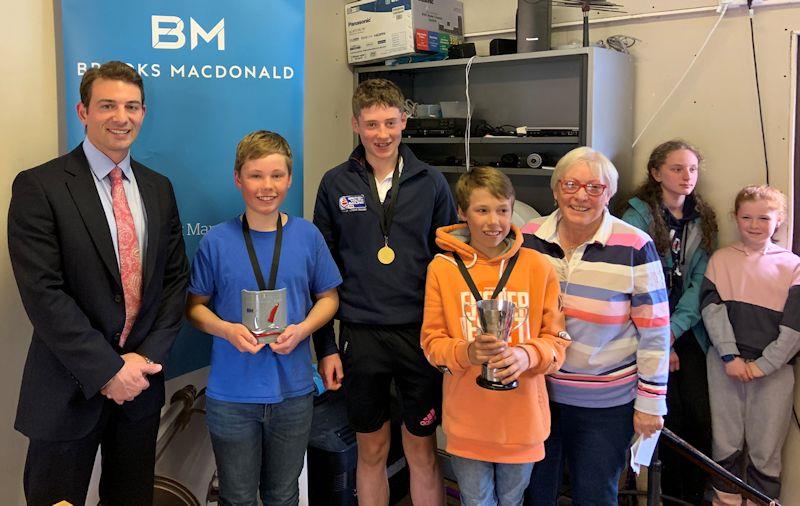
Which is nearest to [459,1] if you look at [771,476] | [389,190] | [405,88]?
[405,88]

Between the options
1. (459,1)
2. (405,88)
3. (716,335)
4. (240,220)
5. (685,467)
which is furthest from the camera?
(405,88)

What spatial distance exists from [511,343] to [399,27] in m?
2.02

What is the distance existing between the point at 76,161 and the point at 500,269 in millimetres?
1180

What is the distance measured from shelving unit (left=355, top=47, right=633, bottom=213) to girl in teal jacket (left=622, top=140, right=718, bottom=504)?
27 centimetres

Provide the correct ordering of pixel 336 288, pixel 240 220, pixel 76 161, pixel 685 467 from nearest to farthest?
pixel 76 161 → pixel 240 220 → pixel 336 288 → pixel 685 467

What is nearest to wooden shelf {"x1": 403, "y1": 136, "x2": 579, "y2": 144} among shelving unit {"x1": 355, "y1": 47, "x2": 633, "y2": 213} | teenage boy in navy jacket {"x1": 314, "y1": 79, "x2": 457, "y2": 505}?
shelving unit {"x1": 355, "y1": 47, "x2": 633, "y2": 213}

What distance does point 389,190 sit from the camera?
2051 mm

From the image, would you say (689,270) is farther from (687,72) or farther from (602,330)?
(602,330)

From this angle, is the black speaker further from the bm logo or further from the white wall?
the white wall

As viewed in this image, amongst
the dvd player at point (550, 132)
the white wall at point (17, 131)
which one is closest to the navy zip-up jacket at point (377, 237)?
the white wall at point (17, 131)

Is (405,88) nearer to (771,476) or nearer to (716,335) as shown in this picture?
(716,335)

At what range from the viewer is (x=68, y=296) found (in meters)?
1.64

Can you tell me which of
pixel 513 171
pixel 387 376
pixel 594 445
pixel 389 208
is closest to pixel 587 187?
pixel 389 208

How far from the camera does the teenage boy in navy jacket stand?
6.55 feet
